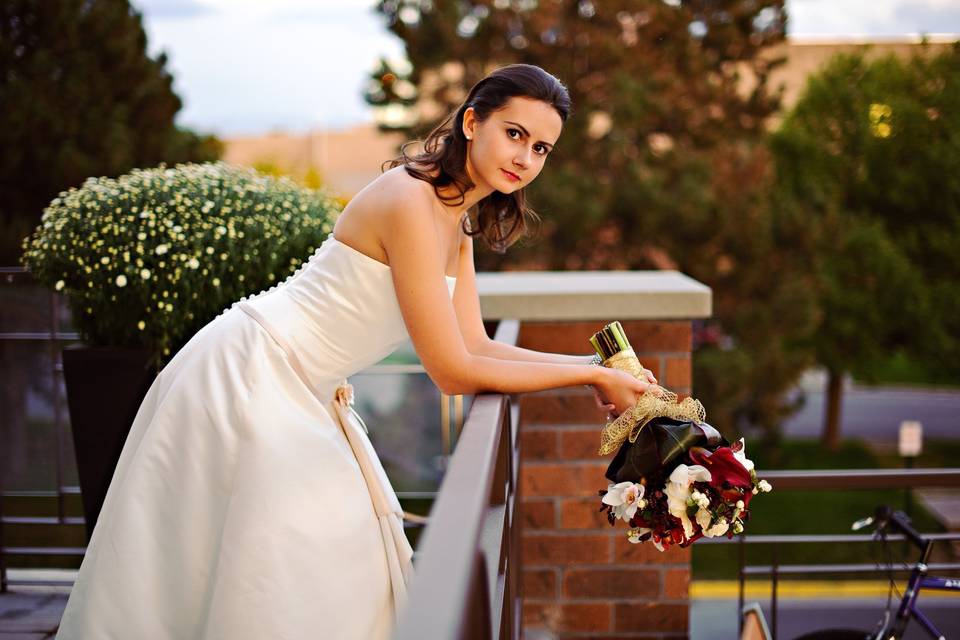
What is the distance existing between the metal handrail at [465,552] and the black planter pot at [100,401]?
4.91ft

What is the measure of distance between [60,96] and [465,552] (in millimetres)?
10231

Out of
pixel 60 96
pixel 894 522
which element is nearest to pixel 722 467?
pixel 894 522

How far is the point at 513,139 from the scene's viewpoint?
6.85 feet

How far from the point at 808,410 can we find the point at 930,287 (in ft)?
28.7

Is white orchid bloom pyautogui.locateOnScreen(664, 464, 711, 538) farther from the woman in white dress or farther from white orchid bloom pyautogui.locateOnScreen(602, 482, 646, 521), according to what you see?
the woman in white dress

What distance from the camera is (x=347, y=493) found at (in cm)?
195

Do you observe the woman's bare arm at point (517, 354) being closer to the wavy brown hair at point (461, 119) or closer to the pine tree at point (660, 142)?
the wavy brown hair at point (461, 119)

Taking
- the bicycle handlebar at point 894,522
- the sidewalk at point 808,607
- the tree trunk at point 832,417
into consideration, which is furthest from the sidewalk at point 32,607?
the tree trunk at point 832,417

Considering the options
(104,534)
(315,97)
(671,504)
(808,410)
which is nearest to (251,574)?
(104,534)

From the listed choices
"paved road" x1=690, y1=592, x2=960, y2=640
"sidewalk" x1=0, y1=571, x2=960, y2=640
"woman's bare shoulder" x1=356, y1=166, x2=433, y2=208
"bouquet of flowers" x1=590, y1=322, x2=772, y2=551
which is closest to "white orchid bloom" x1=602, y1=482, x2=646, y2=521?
"bouquet of flowers" x1=590, y1=322, x2=772, y2=551

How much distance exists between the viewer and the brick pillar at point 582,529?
10.3 feet

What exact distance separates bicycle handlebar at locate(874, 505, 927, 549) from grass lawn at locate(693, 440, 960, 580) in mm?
9091

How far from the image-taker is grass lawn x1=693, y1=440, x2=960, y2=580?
1387 cm

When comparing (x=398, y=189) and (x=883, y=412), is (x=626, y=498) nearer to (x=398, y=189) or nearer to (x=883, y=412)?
(x=398, y=189)
